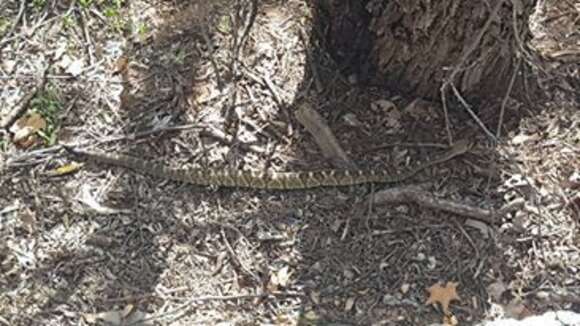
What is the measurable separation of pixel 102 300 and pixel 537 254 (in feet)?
7.17

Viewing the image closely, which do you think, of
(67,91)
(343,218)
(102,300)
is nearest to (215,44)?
(67,91)

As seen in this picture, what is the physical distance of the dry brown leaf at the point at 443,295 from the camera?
13.2 ft

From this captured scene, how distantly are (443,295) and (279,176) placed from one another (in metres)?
1.07

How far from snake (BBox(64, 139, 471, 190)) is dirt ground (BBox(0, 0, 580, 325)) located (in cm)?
5

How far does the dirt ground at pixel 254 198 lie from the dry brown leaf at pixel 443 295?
4 cm

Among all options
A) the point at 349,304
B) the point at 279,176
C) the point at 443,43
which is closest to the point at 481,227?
the point at 349,304

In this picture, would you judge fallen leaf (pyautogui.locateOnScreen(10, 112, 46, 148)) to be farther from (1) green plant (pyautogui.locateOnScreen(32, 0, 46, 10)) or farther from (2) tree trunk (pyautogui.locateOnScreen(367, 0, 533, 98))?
(2) tree trunk (pyautogui.locateOnScreen(367, 0, 533, 98))

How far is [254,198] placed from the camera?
4.48 meters

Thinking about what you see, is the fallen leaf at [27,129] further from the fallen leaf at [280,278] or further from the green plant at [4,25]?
the fallen leaf at [280,278]

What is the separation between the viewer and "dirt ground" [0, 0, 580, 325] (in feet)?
13.4

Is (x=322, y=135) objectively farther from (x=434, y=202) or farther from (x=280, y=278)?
(x=280, y=278)

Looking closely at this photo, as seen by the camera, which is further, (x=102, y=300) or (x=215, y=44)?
(x=215, y=44)

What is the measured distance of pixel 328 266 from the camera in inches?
165

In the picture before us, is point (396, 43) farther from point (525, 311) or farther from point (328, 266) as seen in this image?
point (525, 311)
